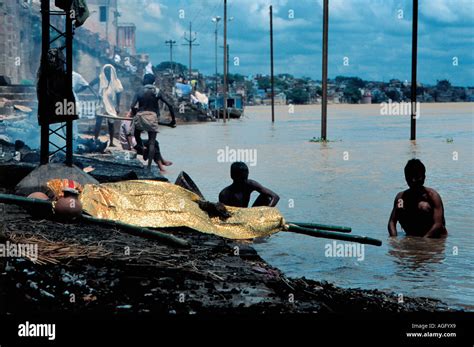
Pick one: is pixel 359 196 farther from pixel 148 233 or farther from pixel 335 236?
pixel 148 233

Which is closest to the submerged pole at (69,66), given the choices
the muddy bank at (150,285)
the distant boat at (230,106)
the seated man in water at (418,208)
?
the muddy bank at (150,285)

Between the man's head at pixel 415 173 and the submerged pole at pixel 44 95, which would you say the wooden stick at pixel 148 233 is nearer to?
the submerged pole at pixel 44 95

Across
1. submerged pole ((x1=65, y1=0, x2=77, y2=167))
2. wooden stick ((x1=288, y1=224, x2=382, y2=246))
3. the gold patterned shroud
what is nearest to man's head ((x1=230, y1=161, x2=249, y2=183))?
the gold patterned shroud

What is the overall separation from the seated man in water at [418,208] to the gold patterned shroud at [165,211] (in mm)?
1696

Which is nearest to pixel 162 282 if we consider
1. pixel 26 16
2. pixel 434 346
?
pixel 434 346

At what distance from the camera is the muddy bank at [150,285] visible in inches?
222

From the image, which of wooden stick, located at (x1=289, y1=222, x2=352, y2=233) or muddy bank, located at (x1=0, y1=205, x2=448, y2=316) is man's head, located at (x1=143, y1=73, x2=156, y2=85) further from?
muddy bank, located at (x1=0, y1=205, x2=448, y2=316)

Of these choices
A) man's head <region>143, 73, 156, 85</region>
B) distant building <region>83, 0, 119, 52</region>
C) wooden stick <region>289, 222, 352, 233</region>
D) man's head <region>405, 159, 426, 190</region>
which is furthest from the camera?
distant building <region>83, 0, 119, 52</region>

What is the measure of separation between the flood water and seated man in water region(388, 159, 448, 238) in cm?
15

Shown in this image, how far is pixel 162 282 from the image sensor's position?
6.15m

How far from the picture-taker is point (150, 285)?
6.06 meters

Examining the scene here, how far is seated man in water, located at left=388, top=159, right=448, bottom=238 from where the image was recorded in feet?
32.5

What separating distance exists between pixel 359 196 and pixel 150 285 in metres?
10.6

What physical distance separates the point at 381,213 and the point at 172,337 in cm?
901
